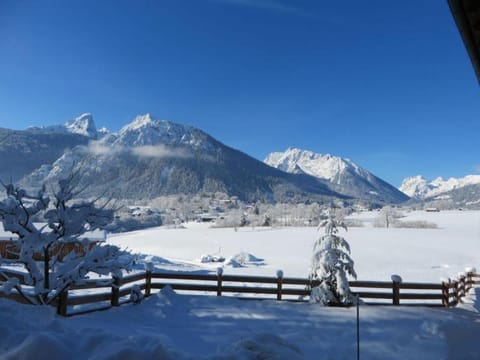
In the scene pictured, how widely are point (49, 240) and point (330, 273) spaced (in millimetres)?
7261

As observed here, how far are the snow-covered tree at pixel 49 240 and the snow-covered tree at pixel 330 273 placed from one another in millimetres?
5466

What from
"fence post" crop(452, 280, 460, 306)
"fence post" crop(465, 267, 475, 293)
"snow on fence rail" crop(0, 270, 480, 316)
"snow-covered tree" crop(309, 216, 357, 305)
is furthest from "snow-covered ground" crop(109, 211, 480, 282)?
"snow-covered tree" crop(309, 216, 357, 305)

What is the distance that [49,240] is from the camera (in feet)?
20.2

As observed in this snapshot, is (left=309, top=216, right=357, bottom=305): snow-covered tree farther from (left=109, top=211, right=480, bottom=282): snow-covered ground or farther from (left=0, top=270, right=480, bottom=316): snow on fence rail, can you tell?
(left=109, top=211, right=480, bottom=282): snow-covered ground

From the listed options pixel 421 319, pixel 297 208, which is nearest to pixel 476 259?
pixel 421 319

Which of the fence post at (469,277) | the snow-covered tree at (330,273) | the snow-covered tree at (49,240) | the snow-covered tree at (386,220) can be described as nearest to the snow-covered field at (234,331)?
the snow-covered tree at (330,273)

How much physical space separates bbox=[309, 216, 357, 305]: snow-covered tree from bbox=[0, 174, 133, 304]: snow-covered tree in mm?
5466

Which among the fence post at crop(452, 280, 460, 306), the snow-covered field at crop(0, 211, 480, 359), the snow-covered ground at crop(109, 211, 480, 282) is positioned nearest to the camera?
the snow-covered field at crop(0, 211, 480, 359)

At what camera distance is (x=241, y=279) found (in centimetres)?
980

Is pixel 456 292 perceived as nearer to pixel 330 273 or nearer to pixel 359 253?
pixel 330 273

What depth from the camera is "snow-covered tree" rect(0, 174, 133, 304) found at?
5.96 m

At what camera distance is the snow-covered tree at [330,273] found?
9.17m

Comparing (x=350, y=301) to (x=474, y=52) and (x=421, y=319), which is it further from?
(x=474, y=52)

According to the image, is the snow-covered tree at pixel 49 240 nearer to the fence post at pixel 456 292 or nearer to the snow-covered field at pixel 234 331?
the snow-covered field at pixel 234 331
